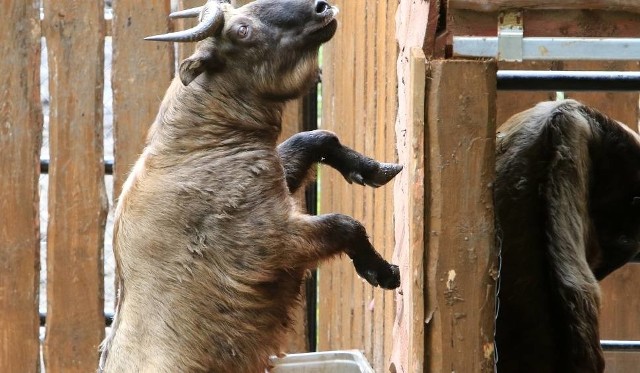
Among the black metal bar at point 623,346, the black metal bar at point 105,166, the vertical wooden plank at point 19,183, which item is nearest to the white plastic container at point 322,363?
the black metal bar at point 623,346

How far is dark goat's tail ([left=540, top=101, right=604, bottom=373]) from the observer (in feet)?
11.0

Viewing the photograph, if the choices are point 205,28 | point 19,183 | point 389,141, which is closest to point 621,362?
point 389,141

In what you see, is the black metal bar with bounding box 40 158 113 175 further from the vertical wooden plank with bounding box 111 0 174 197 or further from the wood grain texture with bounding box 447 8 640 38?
the wood grain texture with bounding box 447 8 640 38

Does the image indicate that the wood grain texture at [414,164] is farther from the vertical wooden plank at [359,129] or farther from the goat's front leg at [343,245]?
the vertical wooden plank at [359,129]

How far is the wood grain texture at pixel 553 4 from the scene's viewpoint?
2766 mm

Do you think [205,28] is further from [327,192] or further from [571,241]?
[327,192]

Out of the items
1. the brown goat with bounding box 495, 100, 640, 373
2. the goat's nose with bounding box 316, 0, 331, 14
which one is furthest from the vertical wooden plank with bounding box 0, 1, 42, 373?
the brown goat with bounding box 495, 100, 640, 373

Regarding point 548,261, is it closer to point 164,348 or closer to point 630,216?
point 630,216

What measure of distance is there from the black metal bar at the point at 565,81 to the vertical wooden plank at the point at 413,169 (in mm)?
343

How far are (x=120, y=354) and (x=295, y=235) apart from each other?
0.72 m

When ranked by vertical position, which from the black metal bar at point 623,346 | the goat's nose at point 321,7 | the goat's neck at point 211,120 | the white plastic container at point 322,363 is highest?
the goat's nose at point 321,7

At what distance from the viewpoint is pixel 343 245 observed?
3.48m

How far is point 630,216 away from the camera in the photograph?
3646 mm

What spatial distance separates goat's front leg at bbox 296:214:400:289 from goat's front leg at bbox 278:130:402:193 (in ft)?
0.87
